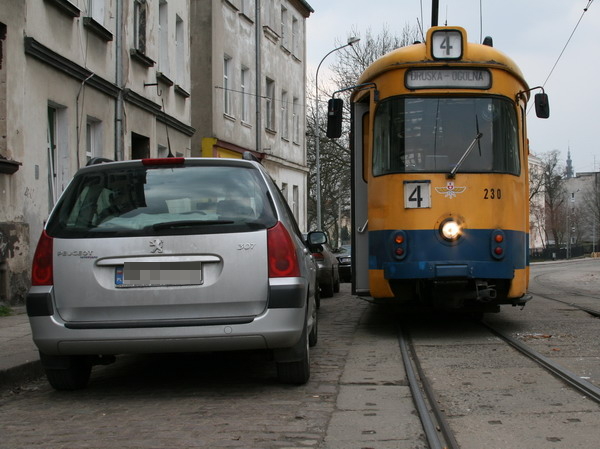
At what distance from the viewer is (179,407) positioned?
5793 mm

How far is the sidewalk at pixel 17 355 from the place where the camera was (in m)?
6.75

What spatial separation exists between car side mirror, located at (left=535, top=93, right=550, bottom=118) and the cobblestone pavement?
396 cm

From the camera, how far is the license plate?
5773 mm

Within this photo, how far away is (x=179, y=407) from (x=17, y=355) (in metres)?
2.36

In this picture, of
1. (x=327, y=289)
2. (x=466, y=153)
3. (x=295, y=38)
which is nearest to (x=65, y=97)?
(x=327, y=289)

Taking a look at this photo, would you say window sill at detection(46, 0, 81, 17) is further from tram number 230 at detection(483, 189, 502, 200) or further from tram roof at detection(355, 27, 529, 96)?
tram number 230 at detection(483, 189, 502, 200)

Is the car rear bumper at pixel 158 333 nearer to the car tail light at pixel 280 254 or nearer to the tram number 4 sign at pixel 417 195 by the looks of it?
the car tail light at pixel 280 254

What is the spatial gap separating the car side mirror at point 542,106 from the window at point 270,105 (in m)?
21.8

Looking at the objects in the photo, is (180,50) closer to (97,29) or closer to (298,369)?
(97,29)

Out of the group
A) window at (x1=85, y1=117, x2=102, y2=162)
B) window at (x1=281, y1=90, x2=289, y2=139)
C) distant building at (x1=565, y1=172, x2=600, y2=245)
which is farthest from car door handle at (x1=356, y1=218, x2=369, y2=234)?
distant building at (x1=565, y1=172, x2=600, y2=245)

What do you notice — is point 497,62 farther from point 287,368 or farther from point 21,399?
point 21,399

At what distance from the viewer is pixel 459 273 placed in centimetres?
902

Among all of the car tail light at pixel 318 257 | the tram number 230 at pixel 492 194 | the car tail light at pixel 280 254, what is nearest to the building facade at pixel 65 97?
the car tail light at pixel 318 257

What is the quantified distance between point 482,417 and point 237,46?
2373 centimetres
